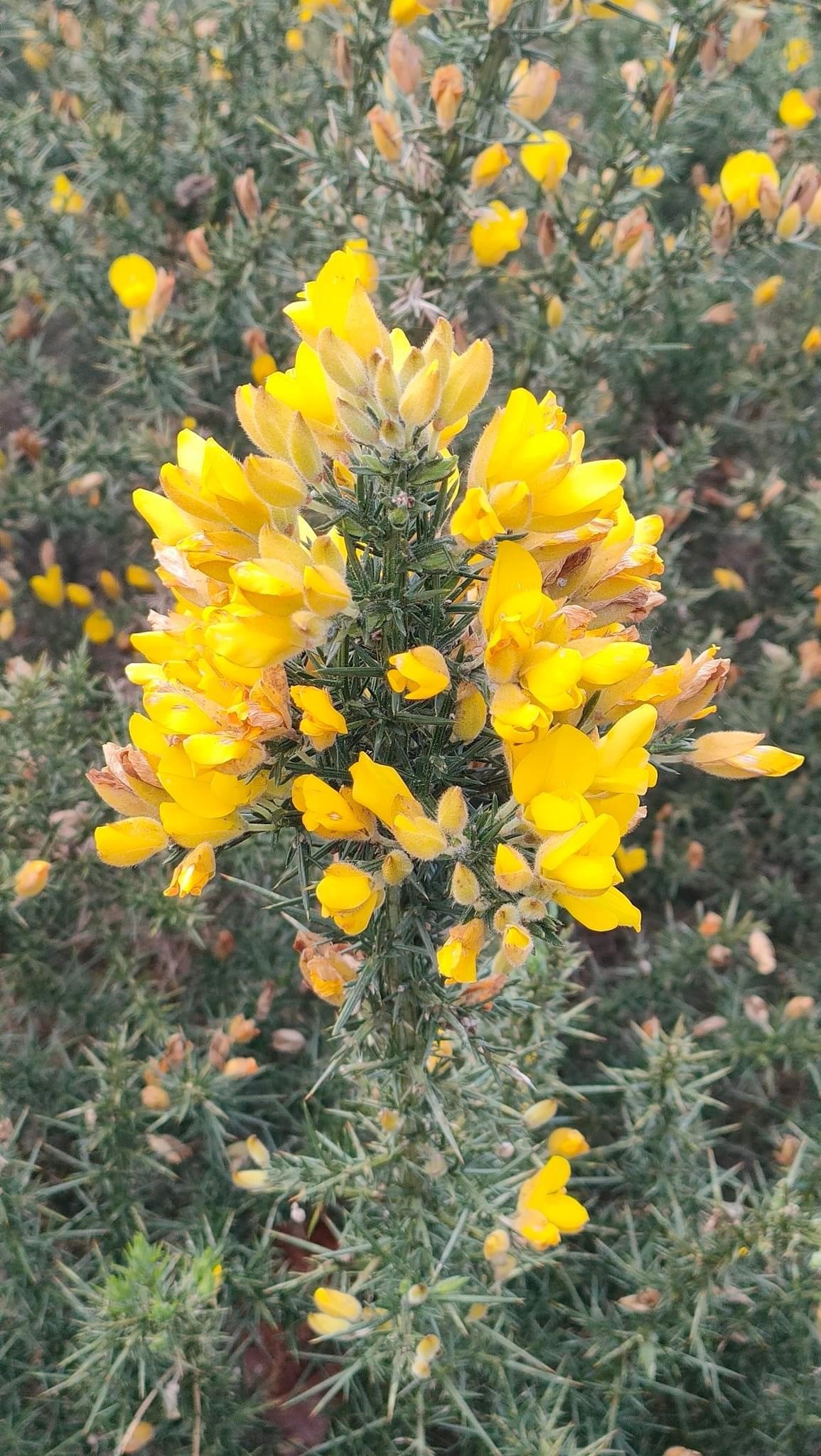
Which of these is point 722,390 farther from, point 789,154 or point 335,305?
point 335,305

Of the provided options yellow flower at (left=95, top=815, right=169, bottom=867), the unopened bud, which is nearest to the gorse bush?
yellow flower at (left=95, top=815, right=169, bottom=867)

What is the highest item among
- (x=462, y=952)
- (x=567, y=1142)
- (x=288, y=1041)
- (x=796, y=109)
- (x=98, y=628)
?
(x=796, y=109)

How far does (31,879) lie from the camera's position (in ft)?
4.95

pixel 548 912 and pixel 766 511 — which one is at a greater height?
pixel 548 912

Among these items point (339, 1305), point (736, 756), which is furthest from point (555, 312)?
point (339, 1305)

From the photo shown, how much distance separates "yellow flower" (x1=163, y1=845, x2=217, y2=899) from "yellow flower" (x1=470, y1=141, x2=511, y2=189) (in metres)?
1.43

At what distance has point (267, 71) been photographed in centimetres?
258

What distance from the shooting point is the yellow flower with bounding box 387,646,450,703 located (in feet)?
2.32

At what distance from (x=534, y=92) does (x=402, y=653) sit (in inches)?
63.4

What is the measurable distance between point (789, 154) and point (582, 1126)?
2.50m

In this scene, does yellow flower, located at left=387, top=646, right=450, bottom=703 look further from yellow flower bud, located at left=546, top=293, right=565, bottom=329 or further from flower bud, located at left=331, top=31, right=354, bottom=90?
flower bud, located at left=331, top=31, right=354, bottom=90

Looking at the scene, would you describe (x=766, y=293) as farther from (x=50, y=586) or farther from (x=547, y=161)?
(x=50, y=586)

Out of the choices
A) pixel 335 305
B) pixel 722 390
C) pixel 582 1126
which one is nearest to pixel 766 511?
pixel 722 390

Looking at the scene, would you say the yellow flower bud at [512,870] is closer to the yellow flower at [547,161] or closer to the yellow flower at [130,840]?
the yellow flower at [130,840]
